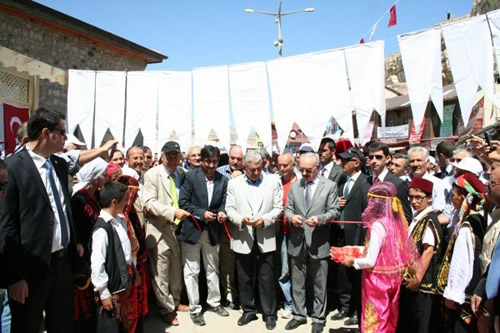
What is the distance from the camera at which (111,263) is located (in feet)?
9.60

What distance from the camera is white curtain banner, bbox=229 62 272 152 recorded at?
6488mm

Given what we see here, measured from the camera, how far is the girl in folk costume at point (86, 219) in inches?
120

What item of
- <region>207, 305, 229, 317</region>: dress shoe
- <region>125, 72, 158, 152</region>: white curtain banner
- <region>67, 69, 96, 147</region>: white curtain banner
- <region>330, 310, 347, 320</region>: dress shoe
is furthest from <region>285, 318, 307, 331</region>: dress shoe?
<region>67, 69, 96, 147</region>: white curtain banner

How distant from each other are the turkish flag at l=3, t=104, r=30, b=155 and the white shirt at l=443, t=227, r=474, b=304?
4887 millimetres

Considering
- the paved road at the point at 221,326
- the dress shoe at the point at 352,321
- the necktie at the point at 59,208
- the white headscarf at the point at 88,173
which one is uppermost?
the white headscarf at the point at 88,173

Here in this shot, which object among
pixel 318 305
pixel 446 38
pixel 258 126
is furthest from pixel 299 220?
pixel 446 38

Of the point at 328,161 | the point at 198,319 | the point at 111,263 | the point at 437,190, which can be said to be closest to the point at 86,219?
the point at 111,263

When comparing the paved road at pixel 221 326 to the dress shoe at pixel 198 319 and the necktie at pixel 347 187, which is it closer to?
the dress shoe at pixel 198 319

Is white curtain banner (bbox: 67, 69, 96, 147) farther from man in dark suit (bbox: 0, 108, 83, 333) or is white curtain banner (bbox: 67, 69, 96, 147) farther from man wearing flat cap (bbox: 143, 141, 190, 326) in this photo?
man in dark suit (bbox: 0, 108, 83, 333)

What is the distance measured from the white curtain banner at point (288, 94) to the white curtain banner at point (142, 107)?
2.34 m

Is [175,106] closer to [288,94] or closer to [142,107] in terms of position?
[142,107]

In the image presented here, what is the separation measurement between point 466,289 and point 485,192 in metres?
0.74

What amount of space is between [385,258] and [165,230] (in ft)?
7.92

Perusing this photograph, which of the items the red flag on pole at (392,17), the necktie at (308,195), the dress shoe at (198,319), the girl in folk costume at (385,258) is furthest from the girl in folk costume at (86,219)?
the red flag on pole at (392,17)
